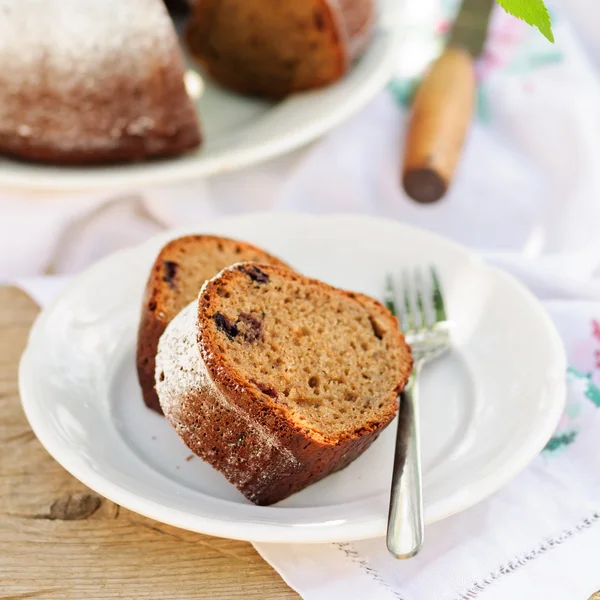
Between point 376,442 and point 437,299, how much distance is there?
0.39m

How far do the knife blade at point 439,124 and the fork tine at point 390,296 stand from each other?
47 cm

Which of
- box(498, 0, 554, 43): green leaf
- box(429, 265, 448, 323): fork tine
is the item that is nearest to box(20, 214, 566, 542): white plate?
box(429, 265, 448, 323): fork tine

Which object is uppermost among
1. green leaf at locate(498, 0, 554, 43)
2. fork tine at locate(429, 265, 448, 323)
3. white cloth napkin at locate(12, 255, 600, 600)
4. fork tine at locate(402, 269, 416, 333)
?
green leaf at locate(498, 0, 554, 43)

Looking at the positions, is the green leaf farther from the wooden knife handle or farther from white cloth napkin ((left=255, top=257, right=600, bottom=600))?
the wooden knife handle

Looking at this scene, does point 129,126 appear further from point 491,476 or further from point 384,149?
point 491,476

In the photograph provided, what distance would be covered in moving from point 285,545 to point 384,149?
4.38ft

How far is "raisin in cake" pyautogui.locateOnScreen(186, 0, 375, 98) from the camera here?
2.26 metres

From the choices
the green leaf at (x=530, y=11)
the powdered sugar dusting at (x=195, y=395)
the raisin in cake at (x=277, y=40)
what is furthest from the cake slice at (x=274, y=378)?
the raisin in cake at (x=277, y=40)

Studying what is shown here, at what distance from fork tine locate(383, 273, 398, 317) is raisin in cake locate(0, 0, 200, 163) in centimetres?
73

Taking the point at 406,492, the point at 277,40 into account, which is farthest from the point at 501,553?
the point at 277,40

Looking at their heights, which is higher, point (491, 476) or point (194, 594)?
point (491, 476)

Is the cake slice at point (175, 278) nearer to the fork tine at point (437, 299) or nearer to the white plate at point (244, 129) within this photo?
the fork tine at point (437, 299)

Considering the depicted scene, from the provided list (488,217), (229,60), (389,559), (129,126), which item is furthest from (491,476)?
(229,60)

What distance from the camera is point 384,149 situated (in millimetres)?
2273
